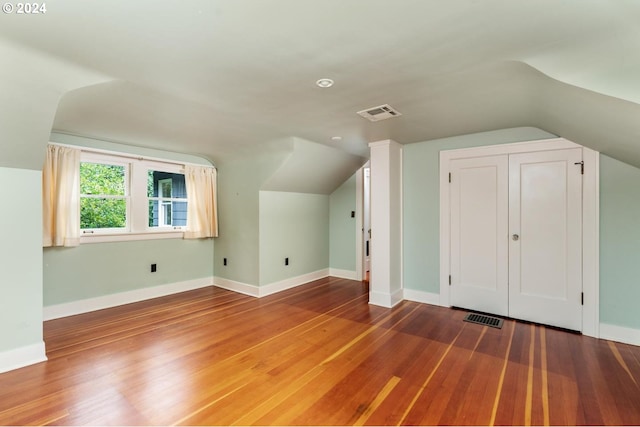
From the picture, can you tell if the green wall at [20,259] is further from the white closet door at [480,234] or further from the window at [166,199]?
the white closet door at [480,234]

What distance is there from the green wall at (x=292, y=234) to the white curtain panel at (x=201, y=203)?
1.01m

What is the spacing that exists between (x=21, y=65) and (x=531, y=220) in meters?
4.64

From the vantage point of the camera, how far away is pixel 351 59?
6.03 feet

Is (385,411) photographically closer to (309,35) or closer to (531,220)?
(309,35)

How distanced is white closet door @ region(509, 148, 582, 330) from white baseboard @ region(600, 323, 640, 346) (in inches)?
7.3

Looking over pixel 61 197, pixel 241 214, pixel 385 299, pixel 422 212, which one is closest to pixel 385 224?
pixel 422 212

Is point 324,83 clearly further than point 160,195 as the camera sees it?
No

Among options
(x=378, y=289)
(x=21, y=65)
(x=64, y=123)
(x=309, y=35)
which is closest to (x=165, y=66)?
(x=21, y=65)

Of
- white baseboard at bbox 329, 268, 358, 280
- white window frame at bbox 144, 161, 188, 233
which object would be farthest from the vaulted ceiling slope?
white baseboard at bbox 329, 268, 358, 280

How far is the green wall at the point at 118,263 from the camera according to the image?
3.44 meters

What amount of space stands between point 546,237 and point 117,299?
5.36 metres

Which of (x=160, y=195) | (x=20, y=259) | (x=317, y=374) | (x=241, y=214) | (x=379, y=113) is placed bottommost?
(x=317, y=374)

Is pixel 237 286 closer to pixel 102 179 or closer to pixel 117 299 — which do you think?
pixel 117 299

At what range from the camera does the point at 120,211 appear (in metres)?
4.04
